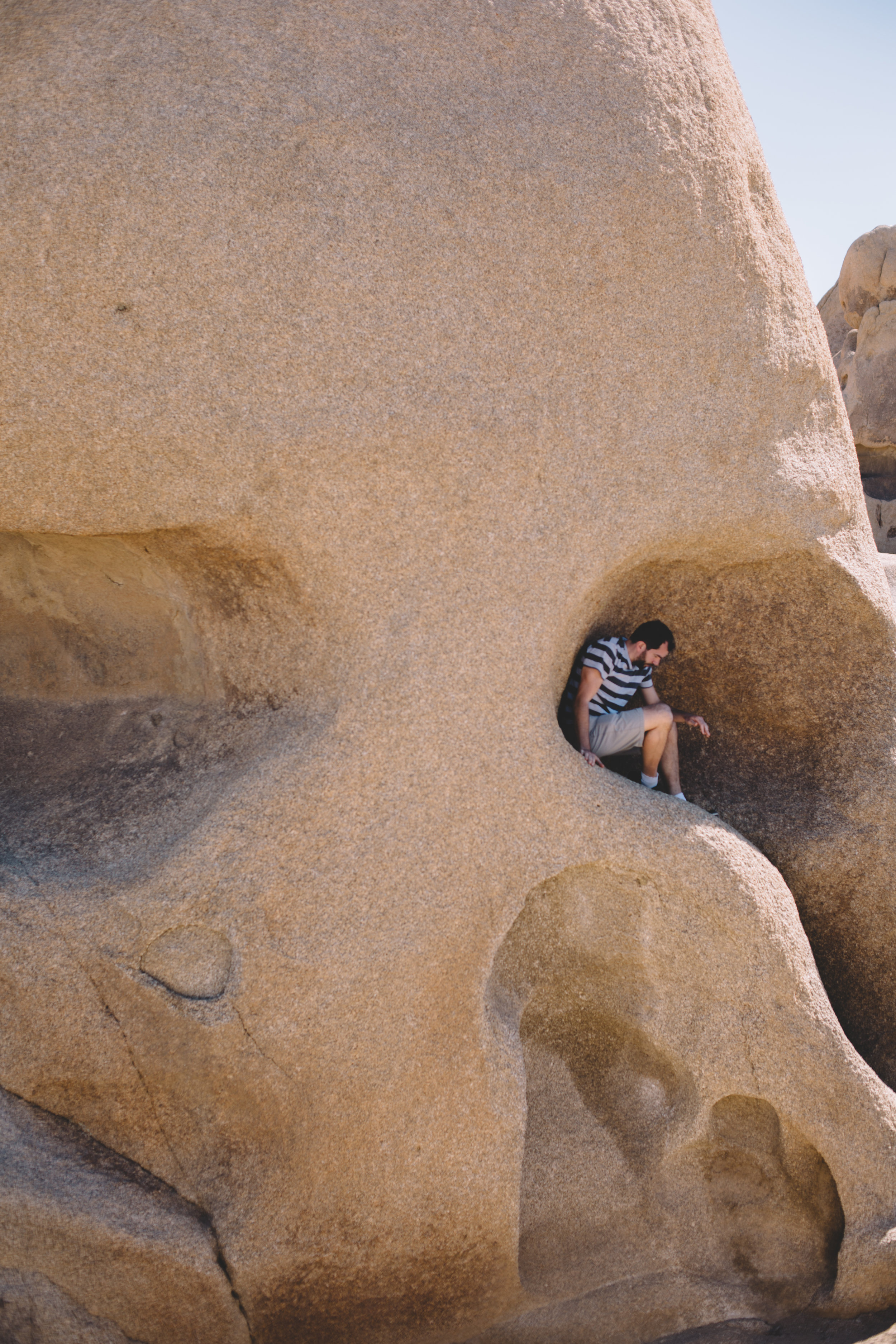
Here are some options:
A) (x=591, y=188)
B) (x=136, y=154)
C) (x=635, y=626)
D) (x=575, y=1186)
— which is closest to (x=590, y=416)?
(x=591, y=188)

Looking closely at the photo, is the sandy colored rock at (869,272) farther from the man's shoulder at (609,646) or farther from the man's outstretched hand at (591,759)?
the man's outstretched hand at (591,759)

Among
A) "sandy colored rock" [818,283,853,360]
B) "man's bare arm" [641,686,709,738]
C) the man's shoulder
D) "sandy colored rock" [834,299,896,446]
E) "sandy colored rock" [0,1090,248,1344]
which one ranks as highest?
"sandy colored rock" [818,283,853,360]

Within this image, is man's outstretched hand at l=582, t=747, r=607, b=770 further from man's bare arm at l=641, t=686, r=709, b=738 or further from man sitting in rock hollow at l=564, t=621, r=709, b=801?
man's bare arm at l=641, t=686, r=709, b=738

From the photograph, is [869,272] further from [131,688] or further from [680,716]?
[131,688]

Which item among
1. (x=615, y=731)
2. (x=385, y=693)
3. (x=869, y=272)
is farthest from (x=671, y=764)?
(x=869, y=272)

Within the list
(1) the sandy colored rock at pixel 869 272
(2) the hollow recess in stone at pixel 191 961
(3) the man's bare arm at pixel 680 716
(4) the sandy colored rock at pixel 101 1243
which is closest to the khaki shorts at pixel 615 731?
(3) the man's bare arm at pixel 680 716

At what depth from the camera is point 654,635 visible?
358cm

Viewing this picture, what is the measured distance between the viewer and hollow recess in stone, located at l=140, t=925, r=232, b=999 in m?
2.74

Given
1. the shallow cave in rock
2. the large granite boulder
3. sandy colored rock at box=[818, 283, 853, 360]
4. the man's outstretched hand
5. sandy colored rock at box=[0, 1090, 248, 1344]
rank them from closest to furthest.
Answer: sandy colored rock at box=[0, 1090, 248, 1344]
the large granite boulder
the shallow cave in rock
the man's outstretched hand
sandy colored rock at box=[818, 283, 853, 360]

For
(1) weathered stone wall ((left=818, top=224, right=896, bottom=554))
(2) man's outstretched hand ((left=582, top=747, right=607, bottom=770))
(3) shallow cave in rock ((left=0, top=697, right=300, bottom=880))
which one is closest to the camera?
(3) shallow cave in rock ((left=0, top=697, right=300, bottom=880))

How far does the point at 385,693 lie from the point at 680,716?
1390 millimetres

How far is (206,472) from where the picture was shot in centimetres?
279

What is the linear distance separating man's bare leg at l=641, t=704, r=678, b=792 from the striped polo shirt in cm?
10

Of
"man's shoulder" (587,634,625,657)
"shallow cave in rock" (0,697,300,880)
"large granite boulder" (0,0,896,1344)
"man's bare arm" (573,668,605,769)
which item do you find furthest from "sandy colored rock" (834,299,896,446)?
"shallow cave in rock" (0,697,300,880)
